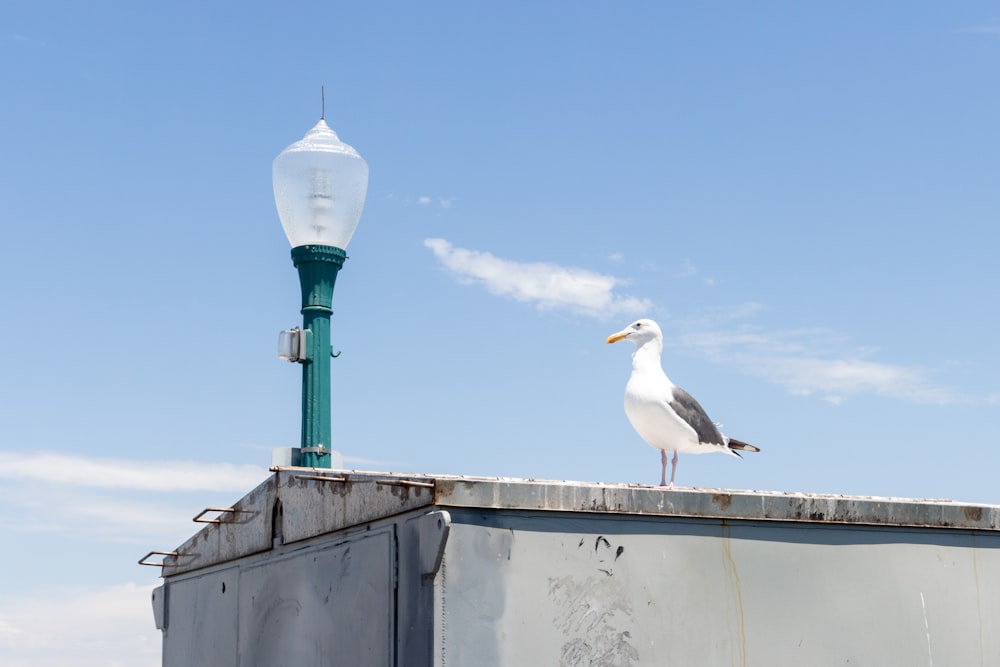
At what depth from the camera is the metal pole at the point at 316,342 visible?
13430 mm

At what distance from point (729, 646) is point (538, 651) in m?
1.34

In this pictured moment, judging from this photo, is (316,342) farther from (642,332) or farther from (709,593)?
(709,593)

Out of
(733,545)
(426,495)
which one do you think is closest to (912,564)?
(733,545)

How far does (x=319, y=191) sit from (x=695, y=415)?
19.6ft

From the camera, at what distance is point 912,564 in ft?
27.4

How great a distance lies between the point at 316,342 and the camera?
1384 cm

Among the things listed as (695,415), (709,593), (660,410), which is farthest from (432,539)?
(695,415)

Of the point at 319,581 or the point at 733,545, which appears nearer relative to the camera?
the point at 733,545

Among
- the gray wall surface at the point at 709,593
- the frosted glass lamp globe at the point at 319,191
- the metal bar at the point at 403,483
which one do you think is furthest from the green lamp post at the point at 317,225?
the gray wall surface at the point at 709,593

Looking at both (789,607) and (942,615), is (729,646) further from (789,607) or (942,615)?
(942,615)

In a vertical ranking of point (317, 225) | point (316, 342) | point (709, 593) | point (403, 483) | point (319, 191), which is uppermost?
point (319, 191)

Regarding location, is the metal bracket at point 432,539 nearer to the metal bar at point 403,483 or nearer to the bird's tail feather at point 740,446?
the metal bar at point 403,483

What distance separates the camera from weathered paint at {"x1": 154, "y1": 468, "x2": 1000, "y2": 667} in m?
6.94

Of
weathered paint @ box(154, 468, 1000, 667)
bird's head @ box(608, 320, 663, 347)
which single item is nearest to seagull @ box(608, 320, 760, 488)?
bird's head @ box(608, 320, 663, 347)
